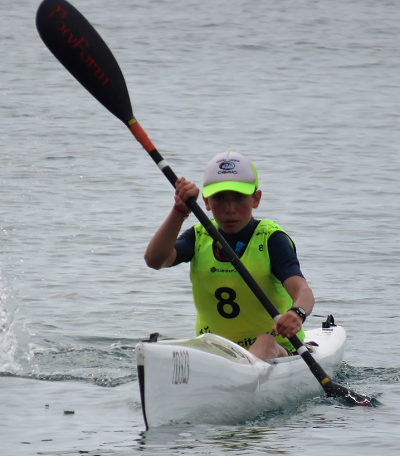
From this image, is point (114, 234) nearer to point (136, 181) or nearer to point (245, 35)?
point (136, 181)

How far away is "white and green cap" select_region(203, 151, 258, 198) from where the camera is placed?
4.40 m

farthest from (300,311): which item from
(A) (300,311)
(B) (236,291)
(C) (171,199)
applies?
(C) (171,199)

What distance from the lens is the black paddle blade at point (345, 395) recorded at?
4.70 m

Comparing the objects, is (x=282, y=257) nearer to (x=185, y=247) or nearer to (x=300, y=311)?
(x=300, y=311)

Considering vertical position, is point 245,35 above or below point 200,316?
above

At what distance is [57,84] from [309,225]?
12.8 m

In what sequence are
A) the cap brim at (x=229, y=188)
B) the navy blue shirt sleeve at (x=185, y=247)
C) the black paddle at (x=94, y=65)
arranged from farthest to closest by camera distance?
the black paddle at (x=94, y=65) → the navy blue shirt sleeve at (x=185, y=247) → the cap brim at (x=229, y=188)

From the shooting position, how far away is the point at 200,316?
4.78 meters

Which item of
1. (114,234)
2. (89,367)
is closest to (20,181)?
(114,234)

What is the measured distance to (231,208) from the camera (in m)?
4.46

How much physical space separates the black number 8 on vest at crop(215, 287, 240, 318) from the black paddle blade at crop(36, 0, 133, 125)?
117cm

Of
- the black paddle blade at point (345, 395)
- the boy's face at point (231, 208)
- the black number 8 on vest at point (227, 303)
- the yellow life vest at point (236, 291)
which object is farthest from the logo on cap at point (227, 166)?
the black paddle blade at point (345, 395)

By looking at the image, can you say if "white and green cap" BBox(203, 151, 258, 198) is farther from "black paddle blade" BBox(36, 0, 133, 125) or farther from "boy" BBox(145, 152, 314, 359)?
"black paddle blade" BBox(36, 0, 133, 125)

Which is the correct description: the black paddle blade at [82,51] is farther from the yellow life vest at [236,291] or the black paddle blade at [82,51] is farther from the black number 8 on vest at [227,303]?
the black number 8 on vest at [227,303]
